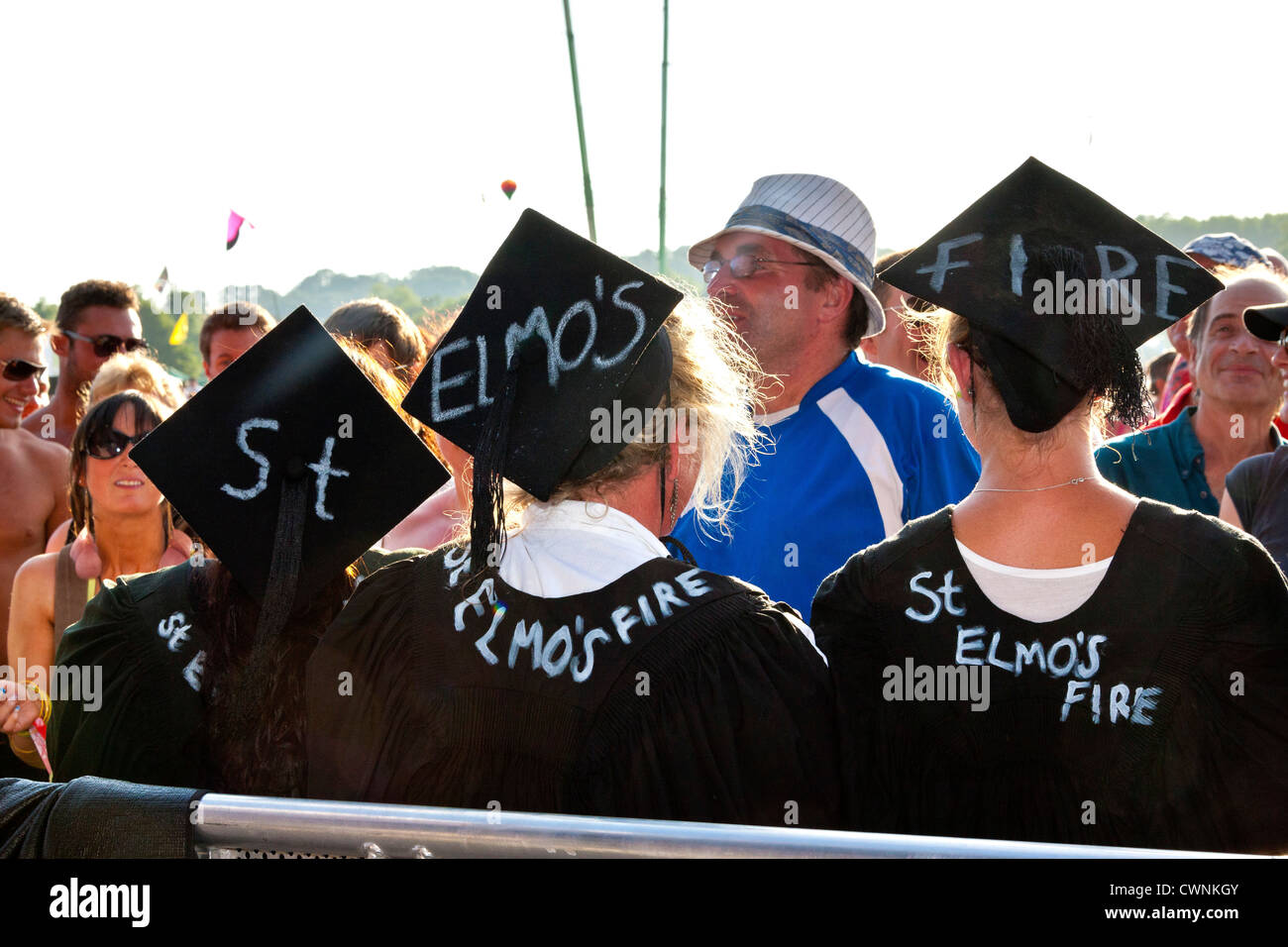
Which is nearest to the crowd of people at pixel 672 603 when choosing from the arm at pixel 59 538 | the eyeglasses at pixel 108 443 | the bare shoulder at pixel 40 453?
the eyeglasses at pixel 108 443

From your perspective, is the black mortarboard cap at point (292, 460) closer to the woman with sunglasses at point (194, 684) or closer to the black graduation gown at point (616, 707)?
the woman with sunglasses at point (194, 684)

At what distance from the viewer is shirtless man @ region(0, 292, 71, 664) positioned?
16.6 ft

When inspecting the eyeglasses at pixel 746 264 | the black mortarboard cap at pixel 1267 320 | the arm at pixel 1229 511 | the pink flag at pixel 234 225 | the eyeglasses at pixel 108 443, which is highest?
the pink flag at pixel 234 225

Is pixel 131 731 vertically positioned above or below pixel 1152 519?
below

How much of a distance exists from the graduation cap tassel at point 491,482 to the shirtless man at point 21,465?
11.7ft

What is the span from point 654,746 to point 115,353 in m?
4.88

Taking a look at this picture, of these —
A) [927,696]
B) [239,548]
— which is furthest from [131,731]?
[927,696]

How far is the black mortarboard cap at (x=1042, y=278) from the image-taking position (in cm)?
210

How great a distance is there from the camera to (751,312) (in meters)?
3.63

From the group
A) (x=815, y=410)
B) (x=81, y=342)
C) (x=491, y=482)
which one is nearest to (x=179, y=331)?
(x=81, y=342)

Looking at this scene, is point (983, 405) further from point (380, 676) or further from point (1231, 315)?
point (1231, 315)
